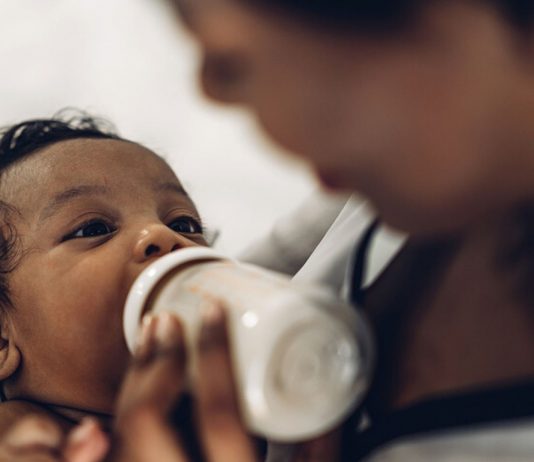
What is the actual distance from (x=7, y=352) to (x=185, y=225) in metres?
0.26

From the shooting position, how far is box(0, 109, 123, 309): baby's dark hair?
80 cm

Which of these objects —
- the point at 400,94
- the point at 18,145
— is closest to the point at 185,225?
the point at 18,145

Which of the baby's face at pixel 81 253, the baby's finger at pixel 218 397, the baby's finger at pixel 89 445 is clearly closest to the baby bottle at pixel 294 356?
the baby's finger at pixel 218 397

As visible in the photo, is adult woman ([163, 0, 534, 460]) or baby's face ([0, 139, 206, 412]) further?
baby's face ([0, 139, 206, 412])

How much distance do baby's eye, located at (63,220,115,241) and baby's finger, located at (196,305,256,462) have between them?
33cm

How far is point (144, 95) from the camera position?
121cm

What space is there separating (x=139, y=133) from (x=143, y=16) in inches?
9.1

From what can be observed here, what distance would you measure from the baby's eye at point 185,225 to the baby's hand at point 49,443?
28 centimetres

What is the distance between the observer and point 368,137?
40cm

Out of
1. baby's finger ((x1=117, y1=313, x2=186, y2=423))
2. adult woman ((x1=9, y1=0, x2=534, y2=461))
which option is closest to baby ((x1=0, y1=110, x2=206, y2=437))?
baby's finger ((x1=117, y1=313, x2=186, y2=423))

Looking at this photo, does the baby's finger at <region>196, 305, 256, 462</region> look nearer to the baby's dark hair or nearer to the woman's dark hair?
the woman's dark hair

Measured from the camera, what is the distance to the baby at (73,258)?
73 centimetres

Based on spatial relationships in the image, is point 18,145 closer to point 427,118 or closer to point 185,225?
point 185,225

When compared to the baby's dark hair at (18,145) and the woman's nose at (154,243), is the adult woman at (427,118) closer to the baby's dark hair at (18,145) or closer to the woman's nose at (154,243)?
the woman's nose at (154,243)
